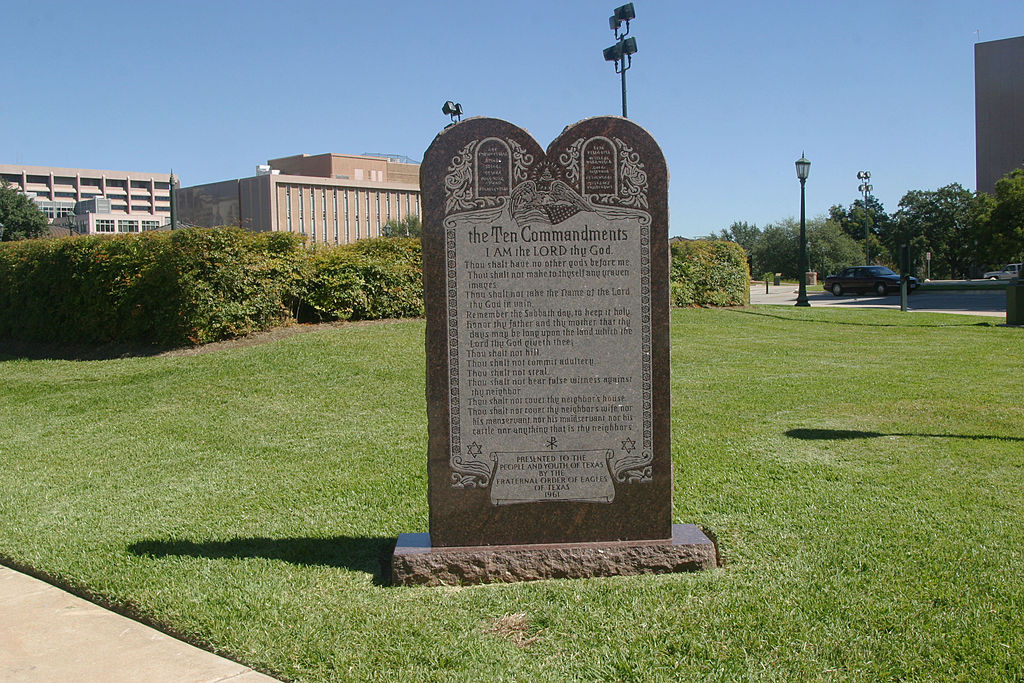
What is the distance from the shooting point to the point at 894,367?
12016mm

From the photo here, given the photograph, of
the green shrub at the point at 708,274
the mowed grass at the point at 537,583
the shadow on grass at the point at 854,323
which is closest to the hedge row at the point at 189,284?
the mowed grass at the point at 537,583

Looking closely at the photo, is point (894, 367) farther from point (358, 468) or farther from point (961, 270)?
point (961, 270)

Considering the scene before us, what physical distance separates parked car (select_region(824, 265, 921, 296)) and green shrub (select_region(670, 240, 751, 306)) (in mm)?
18874

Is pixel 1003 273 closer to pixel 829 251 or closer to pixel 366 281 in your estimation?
pixel 829 251

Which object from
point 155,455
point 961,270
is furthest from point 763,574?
point 961,270

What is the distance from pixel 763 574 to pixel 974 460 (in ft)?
10.7

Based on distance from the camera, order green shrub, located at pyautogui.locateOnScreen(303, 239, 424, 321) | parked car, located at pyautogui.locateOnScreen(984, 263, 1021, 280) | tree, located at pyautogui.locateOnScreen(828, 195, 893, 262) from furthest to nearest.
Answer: tree, located at pyautogui.locateOnScreen(828, 195, 893, 262) < parked car, located at pyautogui.locateOnScreen(984, 263, 1021, 280) < green shrub, located at pyautogui.locateOnScreen(303, 239, 424, 321)

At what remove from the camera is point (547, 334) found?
4473mm

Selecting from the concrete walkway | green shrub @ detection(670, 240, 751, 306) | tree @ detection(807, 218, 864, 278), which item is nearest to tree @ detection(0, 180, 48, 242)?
green shrub @ detection(670, 240, 751, 306)

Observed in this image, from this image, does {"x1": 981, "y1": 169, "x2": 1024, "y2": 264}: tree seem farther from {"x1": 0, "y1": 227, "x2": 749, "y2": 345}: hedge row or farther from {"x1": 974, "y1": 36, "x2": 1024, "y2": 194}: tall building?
{"x1": 0, "y1": 227, "x2": 749, "y2": 345}: hedge row

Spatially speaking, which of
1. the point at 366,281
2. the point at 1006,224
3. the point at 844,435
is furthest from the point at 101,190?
the point at 844,435

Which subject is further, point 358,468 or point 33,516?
point 358,468

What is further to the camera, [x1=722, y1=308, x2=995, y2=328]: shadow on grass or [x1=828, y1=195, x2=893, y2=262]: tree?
[x1=828, y1=195, x2=893, y2=262]: tree

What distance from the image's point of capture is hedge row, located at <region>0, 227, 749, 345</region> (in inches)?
549
